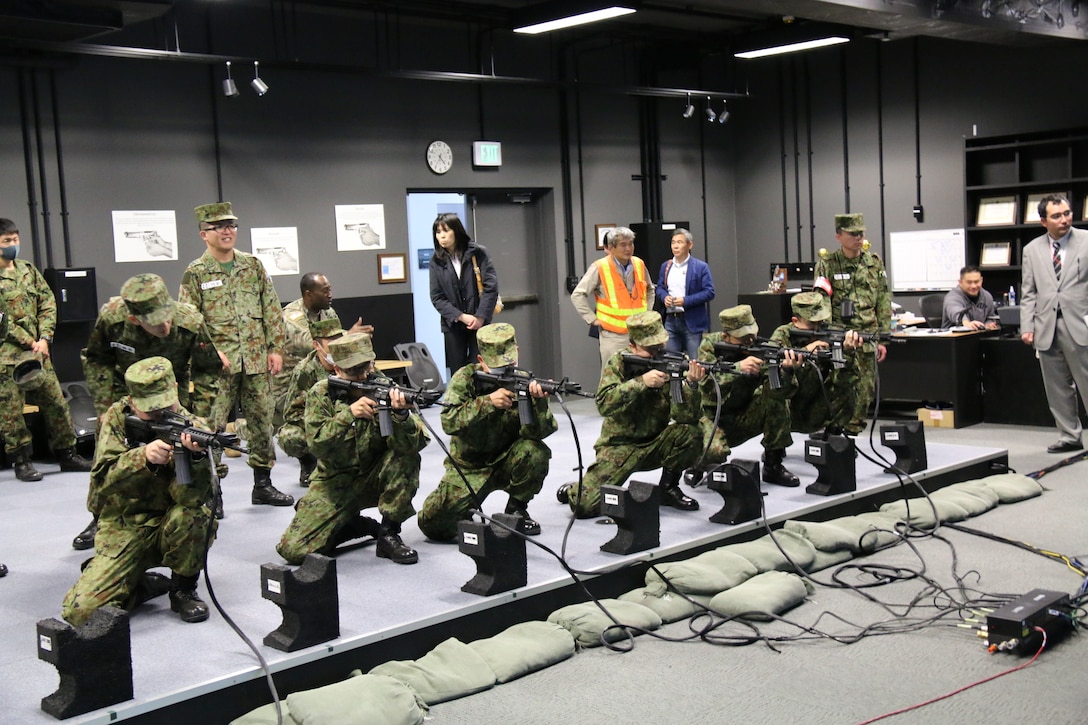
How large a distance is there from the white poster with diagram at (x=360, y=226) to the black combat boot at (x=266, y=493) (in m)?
3.71

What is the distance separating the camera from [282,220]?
8.66 metres

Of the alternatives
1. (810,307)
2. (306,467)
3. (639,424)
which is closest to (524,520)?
(639,424)

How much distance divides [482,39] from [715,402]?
545cm

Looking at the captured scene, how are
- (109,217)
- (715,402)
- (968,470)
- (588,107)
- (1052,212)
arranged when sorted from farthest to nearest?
(588,107)
(109,217)
(1052,212)
(968,470)
(715,402)

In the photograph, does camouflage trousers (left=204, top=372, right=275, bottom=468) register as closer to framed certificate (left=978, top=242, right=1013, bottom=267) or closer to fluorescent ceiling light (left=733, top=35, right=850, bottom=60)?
fluorescent ceiling light (left=733, top=35, right=850, bottom=60)

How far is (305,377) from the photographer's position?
5172mm

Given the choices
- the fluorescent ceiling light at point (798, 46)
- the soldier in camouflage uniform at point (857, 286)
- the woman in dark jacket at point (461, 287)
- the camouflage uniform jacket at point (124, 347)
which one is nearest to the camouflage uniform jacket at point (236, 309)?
the camouflage uniform jacket at point (124, 347)

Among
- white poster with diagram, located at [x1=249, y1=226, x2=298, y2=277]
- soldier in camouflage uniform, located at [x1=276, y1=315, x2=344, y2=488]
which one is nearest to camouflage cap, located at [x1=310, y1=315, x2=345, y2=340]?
soldier in camouflage uniform, located at [x1=276, y1=315, x2=344, y2=488]

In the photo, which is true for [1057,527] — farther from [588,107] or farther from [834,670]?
[588,107]

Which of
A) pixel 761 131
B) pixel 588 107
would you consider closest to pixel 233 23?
pixel 588 107

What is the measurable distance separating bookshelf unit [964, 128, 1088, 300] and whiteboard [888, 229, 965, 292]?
0.24 metres

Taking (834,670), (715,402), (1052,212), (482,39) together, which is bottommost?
(834,670)

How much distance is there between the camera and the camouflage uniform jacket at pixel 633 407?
493 cm

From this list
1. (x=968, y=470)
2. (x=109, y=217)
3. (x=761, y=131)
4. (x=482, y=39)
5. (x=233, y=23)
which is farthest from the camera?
(x=761, y=131)
